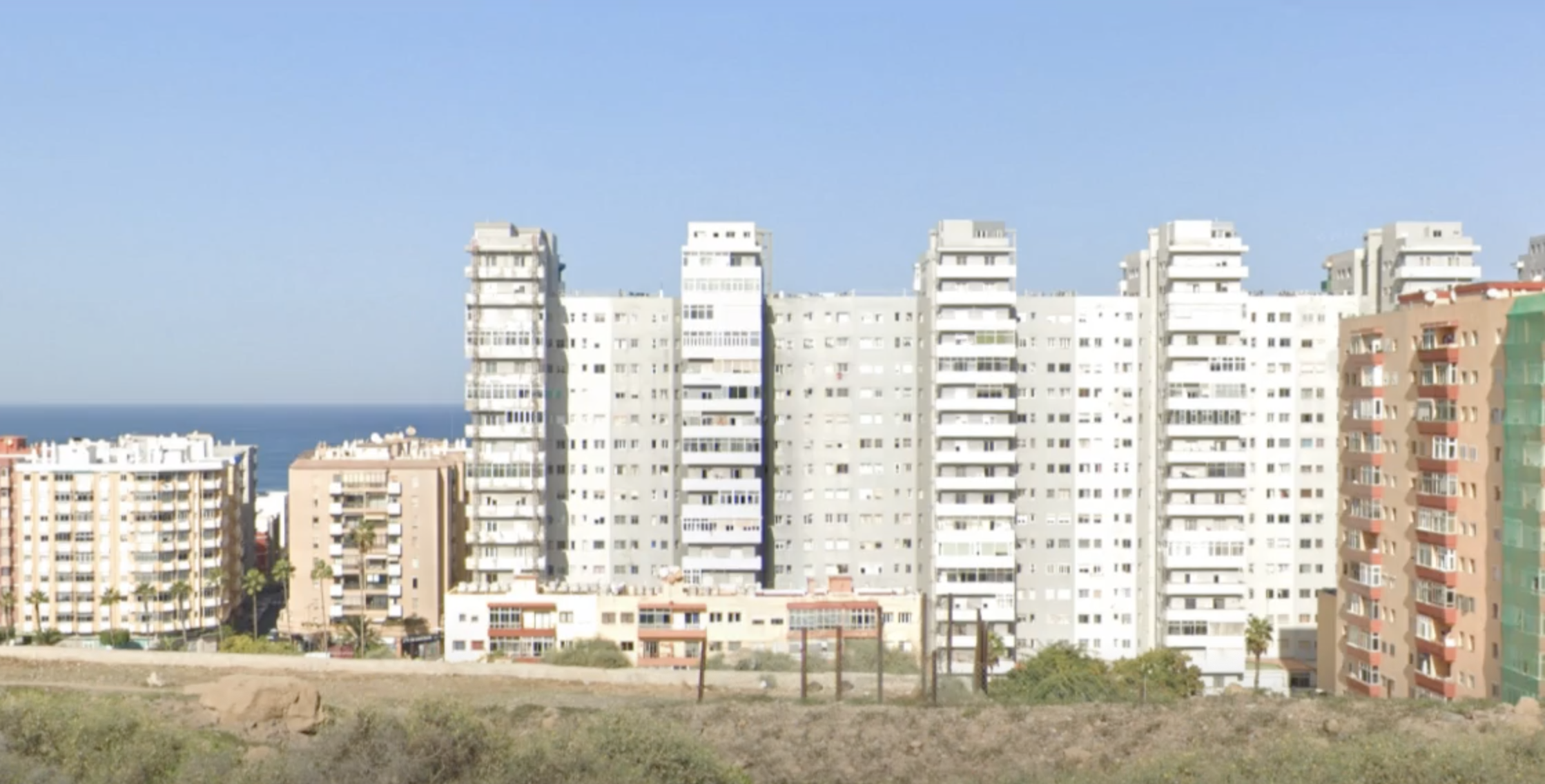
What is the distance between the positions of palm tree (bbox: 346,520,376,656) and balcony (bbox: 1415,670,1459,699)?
49.9 meters

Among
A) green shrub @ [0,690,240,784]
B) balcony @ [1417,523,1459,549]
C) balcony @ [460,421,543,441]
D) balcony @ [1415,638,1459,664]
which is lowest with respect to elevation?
balcony @ [1415,638,1459,664]

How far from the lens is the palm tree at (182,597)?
76250 mm

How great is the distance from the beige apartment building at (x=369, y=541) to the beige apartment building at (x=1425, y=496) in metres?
45.7

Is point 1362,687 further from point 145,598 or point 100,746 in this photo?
point 145,598

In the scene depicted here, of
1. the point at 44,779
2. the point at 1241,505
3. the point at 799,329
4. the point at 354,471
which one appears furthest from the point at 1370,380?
the point at 354,471

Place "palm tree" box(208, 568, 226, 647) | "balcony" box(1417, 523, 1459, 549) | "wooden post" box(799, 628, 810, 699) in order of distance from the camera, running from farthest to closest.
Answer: "palm tree" box(208, 568, 226, 647)
"wooden post" box(799, 628, 810, 699)
"balcony" box(1417, 523, 1459, 549)

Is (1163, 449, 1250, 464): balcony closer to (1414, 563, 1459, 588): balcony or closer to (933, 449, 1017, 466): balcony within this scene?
(933, 449, 1017, 466): balcony

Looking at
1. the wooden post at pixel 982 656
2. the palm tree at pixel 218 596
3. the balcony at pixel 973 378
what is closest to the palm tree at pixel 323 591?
the palm tree at pixel 218 596

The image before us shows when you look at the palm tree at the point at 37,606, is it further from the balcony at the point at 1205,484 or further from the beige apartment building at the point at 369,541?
the balcony at the point at 1205,484

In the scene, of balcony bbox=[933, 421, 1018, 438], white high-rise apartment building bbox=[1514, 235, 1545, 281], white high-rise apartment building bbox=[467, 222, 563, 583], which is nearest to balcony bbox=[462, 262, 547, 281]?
white high-rise apartment building bbox=[467, 222, 563, 583]

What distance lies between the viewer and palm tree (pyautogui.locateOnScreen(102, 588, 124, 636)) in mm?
75250

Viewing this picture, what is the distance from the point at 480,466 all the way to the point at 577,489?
4.79 m

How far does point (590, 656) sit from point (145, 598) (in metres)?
32.1

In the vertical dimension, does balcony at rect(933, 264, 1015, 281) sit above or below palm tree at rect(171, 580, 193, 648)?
above
